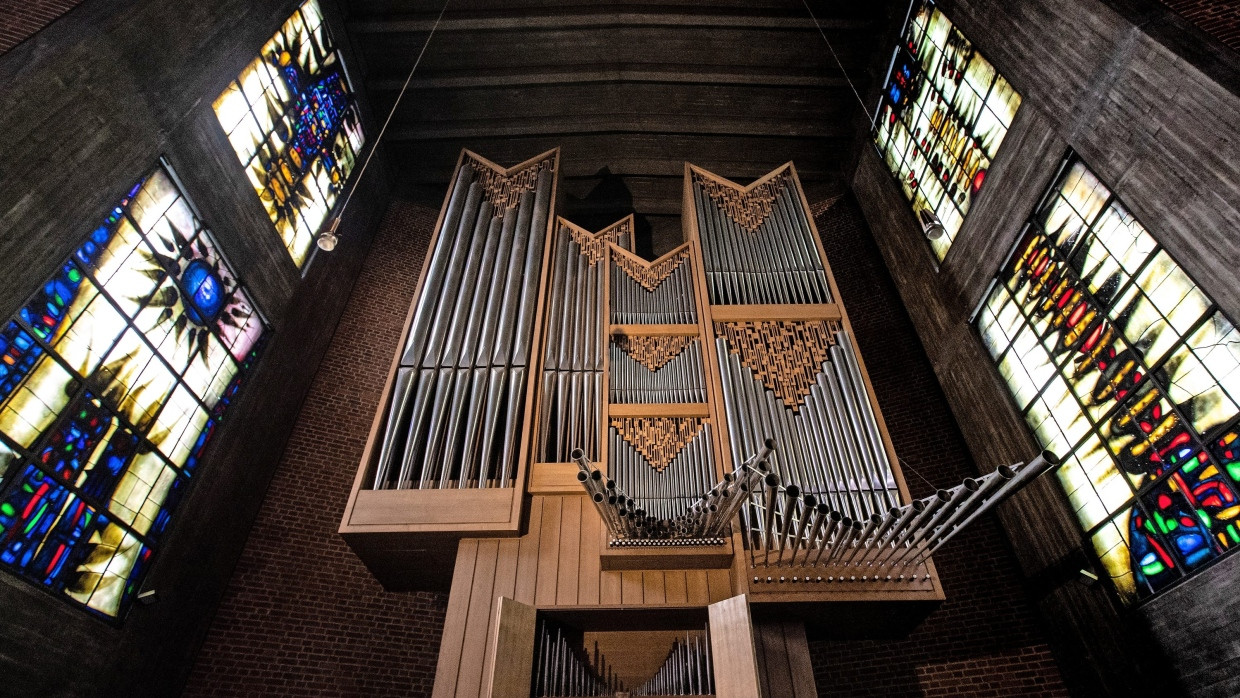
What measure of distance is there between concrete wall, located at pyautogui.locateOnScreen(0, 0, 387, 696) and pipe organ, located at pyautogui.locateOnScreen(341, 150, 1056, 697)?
5.87 ft

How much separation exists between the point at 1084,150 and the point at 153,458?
839cm

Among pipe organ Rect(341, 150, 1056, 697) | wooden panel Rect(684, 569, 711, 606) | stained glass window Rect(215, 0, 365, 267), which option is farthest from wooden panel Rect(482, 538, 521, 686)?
stained glass window Rect(215, 0, 365, 267)

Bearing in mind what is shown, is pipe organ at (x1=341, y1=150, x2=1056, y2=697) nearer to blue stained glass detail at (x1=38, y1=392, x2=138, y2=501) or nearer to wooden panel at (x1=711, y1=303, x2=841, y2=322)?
wooden panel at (x1=711, y1=303, x2=841, y2=322)

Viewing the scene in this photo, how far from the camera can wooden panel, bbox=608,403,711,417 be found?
583cm

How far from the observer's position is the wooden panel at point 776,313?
21.8ft

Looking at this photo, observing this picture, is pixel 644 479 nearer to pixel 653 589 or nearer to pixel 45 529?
pixel 653 589

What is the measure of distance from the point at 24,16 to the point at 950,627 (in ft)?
30.4

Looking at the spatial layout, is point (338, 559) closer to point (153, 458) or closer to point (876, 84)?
point (153, 458)

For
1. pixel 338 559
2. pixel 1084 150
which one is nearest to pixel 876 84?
pixel 1084 150

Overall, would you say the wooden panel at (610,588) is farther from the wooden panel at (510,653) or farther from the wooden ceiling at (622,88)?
the wooden ceiling at (622,88)

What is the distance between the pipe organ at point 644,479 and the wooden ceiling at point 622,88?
3.79 metres

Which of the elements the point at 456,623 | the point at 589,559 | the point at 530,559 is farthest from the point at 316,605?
the point at 589,559

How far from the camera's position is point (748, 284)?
7.18m

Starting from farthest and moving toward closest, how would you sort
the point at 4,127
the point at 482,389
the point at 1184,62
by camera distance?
1. the point at 482,389
2. the point at 1184,62
3. the point at 4,127
